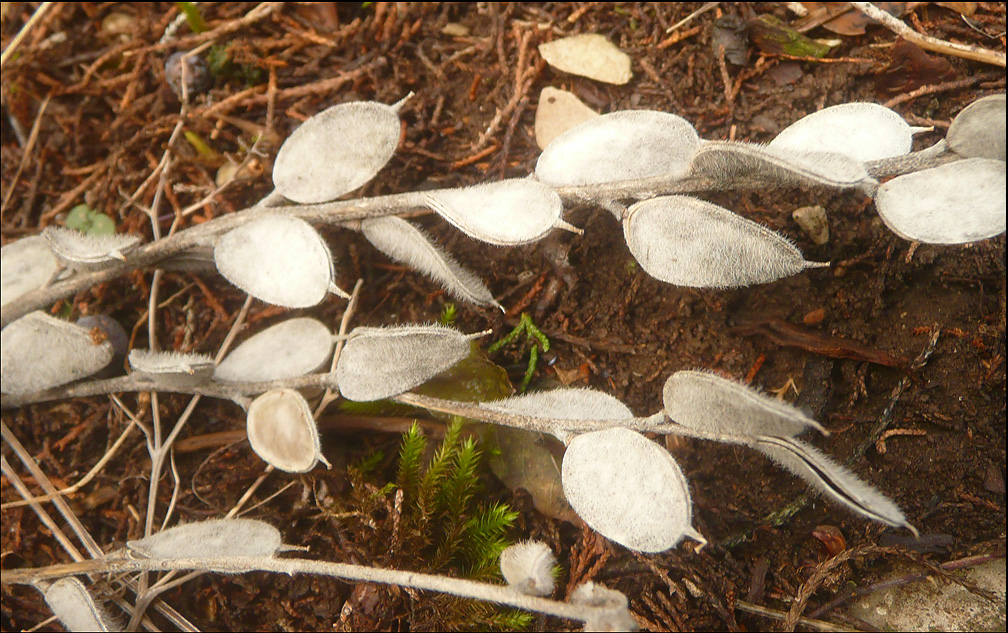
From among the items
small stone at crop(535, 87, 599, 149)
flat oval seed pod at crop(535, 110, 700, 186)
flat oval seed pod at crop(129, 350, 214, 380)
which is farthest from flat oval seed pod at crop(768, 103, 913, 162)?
flat oval seed pod at crop(129, 350, 214, 380)

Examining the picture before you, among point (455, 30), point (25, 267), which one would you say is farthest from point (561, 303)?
point (25, 267)

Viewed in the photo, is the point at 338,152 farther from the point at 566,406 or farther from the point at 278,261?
the point at 566,406

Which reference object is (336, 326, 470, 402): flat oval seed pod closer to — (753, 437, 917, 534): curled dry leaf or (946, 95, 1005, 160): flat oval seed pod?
(753, 437, 917, 534): curled dry leaf

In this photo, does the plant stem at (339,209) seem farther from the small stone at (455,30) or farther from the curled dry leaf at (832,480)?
the small stone at (455,30)

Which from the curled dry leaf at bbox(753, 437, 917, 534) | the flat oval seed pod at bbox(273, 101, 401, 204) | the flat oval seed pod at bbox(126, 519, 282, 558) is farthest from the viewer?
the flat oval seed pod at bbox(273, 101, 401, 204)

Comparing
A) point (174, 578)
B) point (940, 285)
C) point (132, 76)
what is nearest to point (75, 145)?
point (132, 76)

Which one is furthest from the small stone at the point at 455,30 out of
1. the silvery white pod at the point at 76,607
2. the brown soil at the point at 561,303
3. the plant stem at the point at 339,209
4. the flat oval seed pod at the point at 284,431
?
the silvery white pod at the point at 76,607

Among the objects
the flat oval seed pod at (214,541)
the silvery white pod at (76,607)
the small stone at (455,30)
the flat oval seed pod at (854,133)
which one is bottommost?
the silvery white pod at (76,607)
